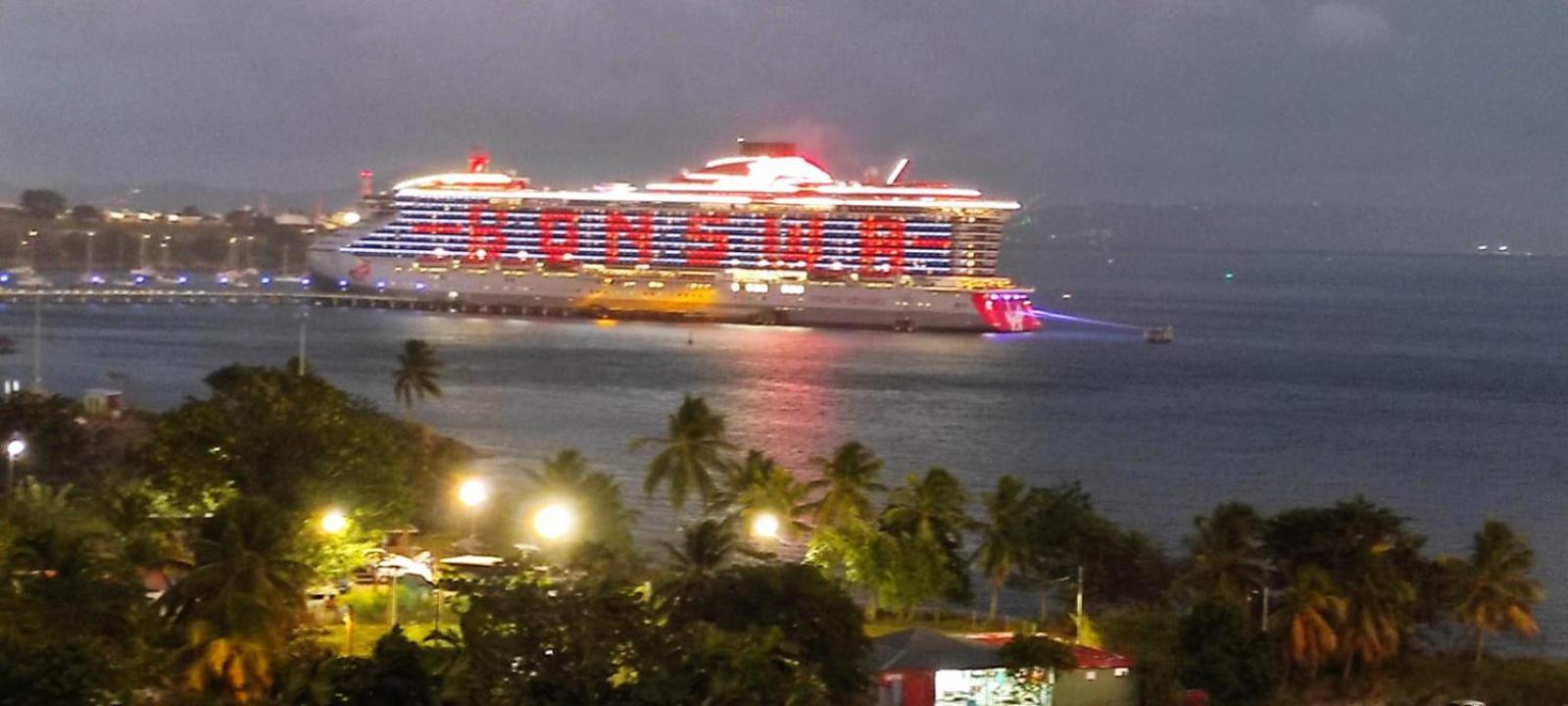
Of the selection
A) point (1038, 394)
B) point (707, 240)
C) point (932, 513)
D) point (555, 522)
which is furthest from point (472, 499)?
point (707, 240)

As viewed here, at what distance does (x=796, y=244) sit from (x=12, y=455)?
35.8m

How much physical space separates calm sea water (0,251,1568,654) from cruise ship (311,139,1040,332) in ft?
5.49

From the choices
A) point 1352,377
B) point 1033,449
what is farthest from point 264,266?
point 1033,449

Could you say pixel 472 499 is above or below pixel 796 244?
below

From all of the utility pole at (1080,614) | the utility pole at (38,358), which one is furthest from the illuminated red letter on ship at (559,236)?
the utility pole at (1080,614)

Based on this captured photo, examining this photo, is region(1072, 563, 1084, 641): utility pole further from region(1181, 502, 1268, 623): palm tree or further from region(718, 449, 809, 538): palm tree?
region(718, 449, 809, 538): palm tree

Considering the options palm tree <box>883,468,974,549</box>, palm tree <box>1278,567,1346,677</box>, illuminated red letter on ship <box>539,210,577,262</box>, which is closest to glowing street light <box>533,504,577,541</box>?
palm tree <box>883,468,974,549</box>

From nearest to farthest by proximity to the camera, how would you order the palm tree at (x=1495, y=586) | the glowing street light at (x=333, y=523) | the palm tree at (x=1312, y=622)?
the palm tree at (x=1312, y=622) < the glowing street light at (x=333, y=523) < the palm tree at (x=1495, y=586)

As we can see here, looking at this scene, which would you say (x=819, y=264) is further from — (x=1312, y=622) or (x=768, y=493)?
(x=1312, y=622)

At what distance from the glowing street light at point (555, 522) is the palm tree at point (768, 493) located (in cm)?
148

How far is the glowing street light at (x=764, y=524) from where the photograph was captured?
1445cm

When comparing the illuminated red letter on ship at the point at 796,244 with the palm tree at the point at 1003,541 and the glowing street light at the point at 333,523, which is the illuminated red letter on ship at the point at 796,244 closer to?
the palm tree at the point at 1003,541

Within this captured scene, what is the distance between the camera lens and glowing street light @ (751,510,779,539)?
14.4m

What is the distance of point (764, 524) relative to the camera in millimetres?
14438
